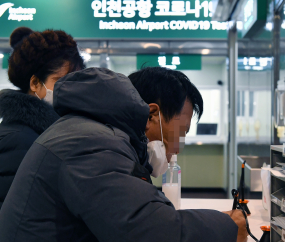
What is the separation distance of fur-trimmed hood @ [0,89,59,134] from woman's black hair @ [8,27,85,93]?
17 centimetres

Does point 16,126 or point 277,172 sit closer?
point 16,126

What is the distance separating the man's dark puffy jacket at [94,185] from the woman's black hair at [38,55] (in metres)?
0.65

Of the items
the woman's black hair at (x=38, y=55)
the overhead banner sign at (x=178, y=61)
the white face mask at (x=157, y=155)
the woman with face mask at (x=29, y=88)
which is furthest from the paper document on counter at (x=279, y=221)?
the overhead banner sign at (x=178, y=61)

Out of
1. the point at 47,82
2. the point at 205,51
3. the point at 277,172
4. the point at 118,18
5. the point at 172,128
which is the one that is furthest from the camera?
the point at 205,51

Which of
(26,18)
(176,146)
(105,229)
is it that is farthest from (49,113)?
(26,18)

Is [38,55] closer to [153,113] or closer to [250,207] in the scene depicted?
[153,113]

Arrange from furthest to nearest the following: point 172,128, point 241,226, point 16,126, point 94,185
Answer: point 16,126, point 172,128, point 241,226, point 94,185

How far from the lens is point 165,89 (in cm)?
83

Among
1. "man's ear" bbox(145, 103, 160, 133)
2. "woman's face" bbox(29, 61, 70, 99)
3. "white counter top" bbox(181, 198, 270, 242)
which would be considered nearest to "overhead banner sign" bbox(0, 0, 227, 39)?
"white counter top" bbox(181, 198, 270, 242)

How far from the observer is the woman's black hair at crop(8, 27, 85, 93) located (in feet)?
3.92

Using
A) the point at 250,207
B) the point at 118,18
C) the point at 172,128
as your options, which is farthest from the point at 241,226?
the point at 118,18

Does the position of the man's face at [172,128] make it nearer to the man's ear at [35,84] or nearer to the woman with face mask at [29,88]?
the woman with face mask at [29,88]

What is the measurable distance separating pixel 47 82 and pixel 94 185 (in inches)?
33.1

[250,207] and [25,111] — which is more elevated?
[25,111]
